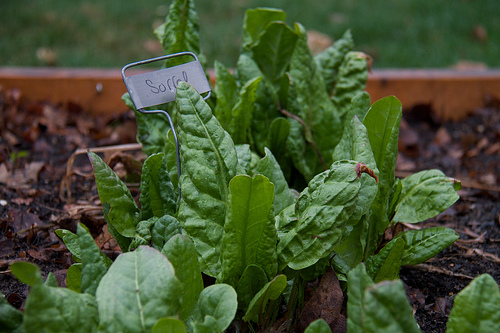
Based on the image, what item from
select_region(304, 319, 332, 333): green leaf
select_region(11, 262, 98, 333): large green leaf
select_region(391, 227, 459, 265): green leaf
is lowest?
select_region(391, 227, 459, 265): green leaf

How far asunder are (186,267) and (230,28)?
332 centimetres

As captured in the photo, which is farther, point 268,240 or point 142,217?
point 142,217

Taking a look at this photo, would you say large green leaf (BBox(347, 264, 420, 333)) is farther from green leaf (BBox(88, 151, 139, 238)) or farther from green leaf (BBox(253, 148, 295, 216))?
green leaf (BBox(88, 151, 139, 238))

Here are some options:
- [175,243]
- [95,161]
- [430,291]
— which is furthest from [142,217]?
[430,291]

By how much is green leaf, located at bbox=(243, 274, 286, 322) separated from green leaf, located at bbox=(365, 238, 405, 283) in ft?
0.92

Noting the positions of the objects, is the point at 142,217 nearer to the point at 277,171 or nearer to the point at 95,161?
the point at 95,161

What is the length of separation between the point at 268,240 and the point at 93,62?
279 centimetres

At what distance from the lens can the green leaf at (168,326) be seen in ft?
2.75

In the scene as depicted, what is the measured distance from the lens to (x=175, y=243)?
1.00 metres

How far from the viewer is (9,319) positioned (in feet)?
3.01

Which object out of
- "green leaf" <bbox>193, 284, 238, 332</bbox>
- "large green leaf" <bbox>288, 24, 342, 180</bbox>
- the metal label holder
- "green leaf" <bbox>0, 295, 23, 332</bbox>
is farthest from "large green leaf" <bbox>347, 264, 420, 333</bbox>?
"large green leaf" <bbox>288, 24, 342, 180</bbox>

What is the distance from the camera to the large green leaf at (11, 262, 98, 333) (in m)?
0.83

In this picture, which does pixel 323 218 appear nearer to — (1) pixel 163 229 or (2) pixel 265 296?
(2) pixel 265 296

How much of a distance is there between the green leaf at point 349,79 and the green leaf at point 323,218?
0.71 metres
